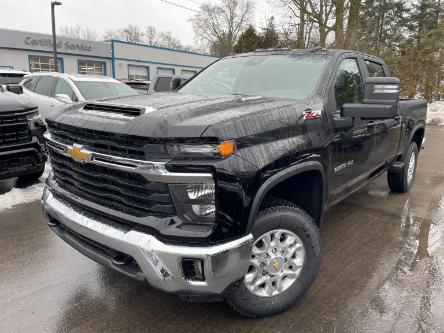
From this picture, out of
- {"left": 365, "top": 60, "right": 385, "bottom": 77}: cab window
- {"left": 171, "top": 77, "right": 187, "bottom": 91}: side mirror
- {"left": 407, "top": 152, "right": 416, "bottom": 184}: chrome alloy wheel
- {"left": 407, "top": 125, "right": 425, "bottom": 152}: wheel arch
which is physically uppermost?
{"left": 365, "top": 60, "right": 385, "bottom": 77}: cab window

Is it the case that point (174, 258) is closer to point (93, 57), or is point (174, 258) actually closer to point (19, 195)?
point (19, 195)

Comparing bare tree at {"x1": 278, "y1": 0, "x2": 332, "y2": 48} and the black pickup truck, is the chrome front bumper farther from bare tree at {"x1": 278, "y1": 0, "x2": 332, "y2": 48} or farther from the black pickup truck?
bare tree at {"x1": 278, "y1": 0, "x2": 332, "y2": 48}

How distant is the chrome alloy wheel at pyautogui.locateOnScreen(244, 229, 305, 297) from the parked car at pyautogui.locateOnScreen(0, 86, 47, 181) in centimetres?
373

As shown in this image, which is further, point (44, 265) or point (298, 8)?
point (298, 8)

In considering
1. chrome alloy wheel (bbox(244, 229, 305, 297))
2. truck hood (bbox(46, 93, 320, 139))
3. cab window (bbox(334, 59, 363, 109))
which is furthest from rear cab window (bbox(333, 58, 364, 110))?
chrome alloy wheel (bbox(244, 229, 305, 297))

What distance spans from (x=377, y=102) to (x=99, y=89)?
24.1 feet

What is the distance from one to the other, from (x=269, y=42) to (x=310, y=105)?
80.2 feet

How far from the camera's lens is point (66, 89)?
8.74 metres

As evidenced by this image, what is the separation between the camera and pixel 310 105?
9.54ft

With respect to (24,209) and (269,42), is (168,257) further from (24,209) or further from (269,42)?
(269,42)

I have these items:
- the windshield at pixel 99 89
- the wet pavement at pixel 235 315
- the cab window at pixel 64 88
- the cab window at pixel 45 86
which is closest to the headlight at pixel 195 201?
the wet pavement at pixel 235 315

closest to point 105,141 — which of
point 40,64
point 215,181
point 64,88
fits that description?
point 215,181

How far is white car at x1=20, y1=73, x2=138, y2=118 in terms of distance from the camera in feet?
28.1

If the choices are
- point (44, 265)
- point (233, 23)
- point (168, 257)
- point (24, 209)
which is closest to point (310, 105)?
point (168, 257)
